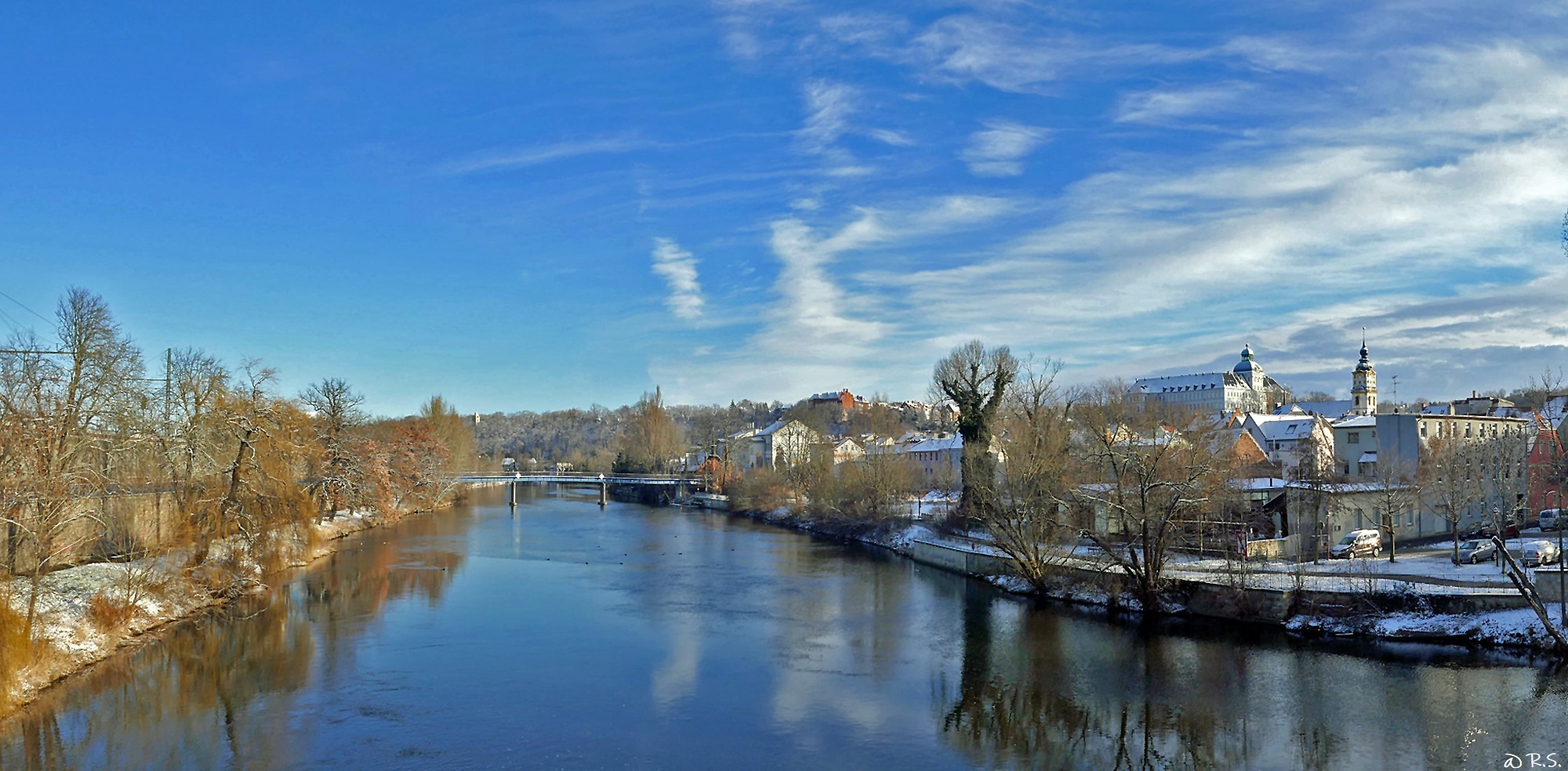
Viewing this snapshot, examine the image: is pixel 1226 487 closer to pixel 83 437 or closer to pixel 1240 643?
pixel 1240 643

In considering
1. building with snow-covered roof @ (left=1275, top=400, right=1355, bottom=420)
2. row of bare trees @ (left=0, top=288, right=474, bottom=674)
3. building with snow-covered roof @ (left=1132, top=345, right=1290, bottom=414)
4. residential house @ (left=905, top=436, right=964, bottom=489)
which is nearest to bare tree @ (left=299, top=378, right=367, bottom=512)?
row of bare trees @ (left=0, top=288, right=474, bottom=674)

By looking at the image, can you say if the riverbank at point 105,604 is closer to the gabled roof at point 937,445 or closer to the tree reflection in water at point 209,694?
the tree reflection in water at point 209,694

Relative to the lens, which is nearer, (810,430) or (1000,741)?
(1000,741)

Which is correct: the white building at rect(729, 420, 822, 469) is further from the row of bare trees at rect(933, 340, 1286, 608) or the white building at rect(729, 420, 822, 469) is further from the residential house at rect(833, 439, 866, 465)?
the row of bare trees at rect(933, 340, 1286, 608)

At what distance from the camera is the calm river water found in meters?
15.0

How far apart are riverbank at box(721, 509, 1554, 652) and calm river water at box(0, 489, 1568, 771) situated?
106cm

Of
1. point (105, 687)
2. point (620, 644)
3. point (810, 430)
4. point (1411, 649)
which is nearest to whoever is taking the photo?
point (105, 687)

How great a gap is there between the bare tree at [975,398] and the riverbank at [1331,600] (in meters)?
7.07

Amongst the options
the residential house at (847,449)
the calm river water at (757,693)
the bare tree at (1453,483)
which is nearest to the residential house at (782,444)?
the residential house at (847,449)

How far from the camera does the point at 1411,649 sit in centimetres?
2131

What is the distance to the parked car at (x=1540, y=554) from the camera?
26506 millimetres

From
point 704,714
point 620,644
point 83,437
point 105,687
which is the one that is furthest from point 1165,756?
point 83,437

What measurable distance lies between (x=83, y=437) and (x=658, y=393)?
77.0 m

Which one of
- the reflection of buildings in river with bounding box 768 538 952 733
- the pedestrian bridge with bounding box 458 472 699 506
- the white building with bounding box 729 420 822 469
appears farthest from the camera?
the pedestrian bridge with bounding box 458 472 699 506
